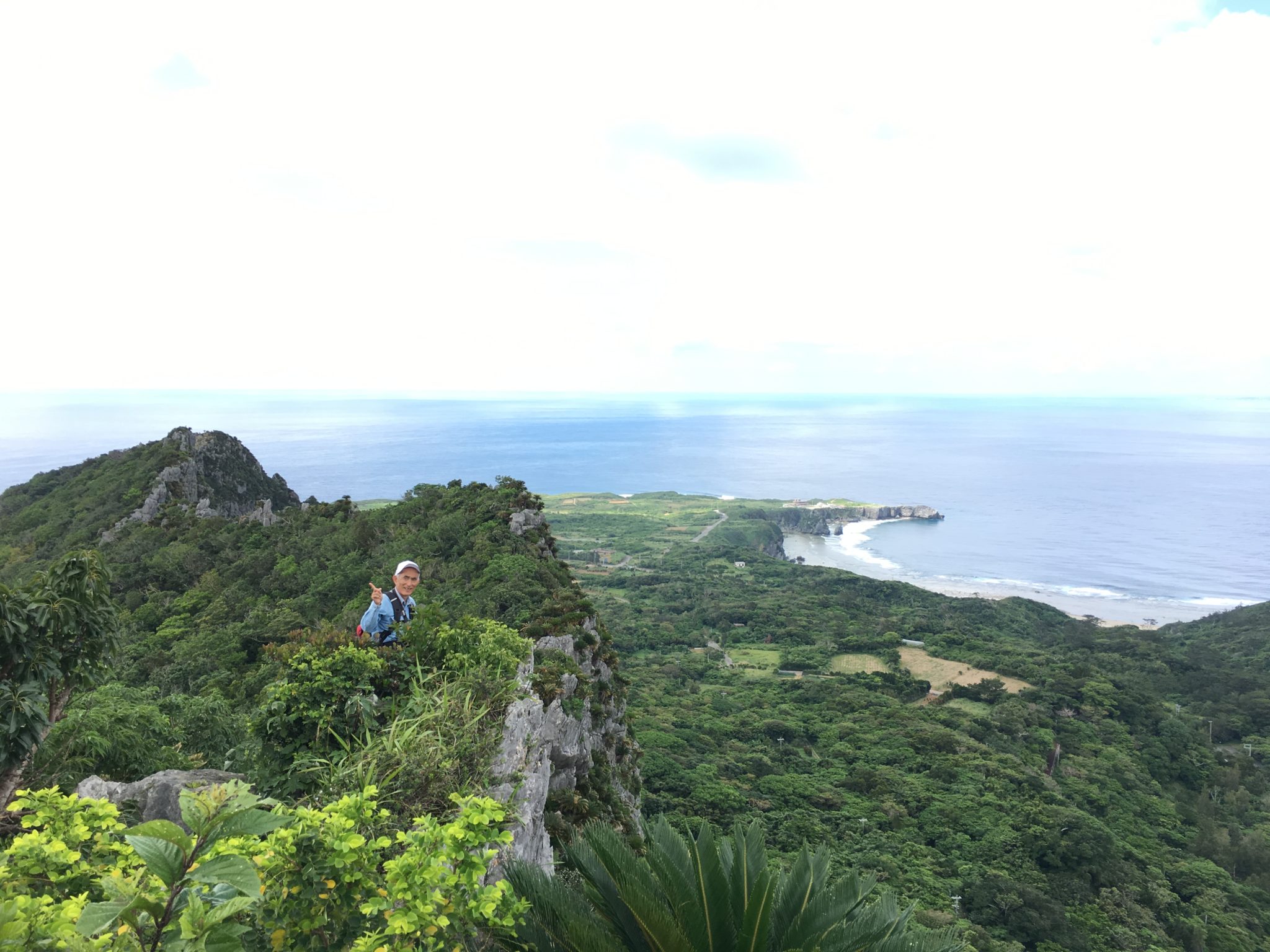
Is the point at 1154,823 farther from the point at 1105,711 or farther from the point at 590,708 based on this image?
the point at 590,708

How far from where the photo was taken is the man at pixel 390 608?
7.42 metres

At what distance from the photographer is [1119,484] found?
135m

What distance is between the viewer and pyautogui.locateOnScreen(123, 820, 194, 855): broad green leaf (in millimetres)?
2156

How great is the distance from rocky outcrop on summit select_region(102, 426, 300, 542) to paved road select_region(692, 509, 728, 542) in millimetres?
65412

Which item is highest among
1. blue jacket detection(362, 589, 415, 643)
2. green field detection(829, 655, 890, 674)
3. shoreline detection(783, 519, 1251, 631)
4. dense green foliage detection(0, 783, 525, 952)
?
dense green foliage detection(0, 783, 525, 952)

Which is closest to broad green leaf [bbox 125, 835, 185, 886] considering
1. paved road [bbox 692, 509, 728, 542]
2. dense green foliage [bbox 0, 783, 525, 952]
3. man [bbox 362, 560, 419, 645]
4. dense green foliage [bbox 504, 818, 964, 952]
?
dense green foliage [bbox 0, 783, 525, 952]

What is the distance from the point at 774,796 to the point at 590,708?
20805 millimetres


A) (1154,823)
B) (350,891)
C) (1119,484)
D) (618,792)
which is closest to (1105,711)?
(1154,823)

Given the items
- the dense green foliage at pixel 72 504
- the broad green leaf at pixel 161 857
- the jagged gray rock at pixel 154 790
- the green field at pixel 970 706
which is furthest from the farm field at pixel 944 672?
the dense green foliage at pixel 72 504

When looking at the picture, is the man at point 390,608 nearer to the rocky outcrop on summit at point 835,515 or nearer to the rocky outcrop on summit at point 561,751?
the rocky outcrop on summit at point 561,751

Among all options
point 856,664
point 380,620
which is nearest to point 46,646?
point 380,620

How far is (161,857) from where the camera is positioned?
6.91 feet

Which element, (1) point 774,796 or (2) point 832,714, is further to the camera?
(2) point 832,714

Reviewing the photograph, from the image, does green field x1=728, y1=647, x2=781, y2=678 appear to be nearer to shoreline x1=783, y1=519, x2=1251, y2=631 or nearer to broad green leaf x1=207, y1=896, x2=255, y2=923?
Answer: shoreline x1=783, y1=519, x2=1251, y2=631
